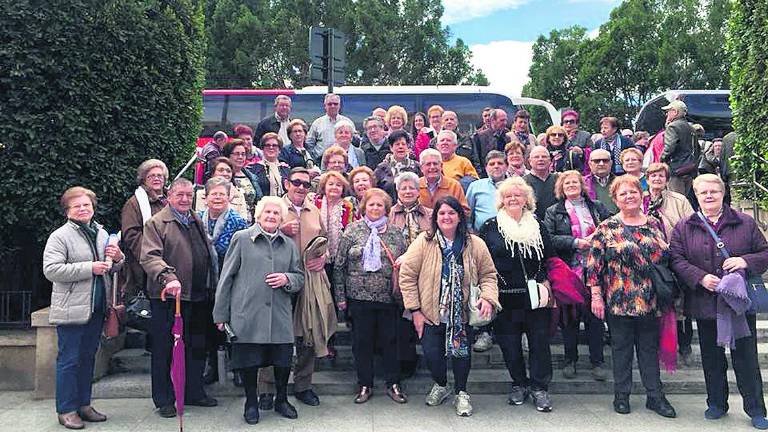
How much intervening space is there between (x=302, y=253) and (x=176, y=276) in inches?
40.0

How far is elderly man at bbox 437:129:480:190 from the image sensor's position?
685cm

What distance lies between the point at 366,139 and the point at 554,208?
3.22 meters

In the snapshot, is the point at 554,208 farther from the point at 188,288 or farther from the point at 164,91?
the point at 164,91

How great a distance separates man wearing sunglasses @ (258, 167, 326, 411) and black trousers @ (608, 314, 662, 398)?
2.51 m

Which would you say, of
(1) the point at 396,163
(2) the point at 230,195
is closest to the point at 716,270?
(1) the point at 396,163

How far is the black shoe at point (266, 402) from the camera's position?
525 centimetres

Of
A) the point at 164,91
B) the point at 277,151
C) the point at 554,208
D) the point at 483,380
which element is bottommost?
the point at 483,380

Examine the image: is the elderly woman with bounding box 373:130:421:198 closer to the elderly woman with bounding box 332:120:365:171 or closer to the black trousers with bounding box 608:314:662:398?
the elderly woman with bounding box 332:120:365:171

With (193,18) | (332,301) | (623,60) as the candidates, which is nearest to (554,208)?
(332,301)

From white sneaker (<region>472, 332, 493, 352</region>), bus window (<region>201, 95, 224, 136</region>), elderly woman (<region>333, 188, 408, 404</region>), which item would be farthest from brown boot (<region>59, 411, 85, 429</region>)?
bus window (<region>201, 95, 224, 136</region>)

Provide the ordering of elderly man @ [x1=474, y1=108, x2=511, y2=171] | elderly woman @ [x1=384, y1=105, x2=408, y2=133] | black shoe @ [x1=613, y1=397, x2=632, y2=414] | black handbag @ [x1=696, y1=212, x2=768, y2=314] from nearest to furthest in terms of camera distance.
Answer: black handbag @ [x1=696, y1=212, x2=768, y2=314], black shoe @ [x1=613, y1=397, x2=632, y2=414], elderly man @ [x1=474, y1=108, x2=511, y2=171], elderly woman @ [x1=384, y1=105, x2=408, y2=133]

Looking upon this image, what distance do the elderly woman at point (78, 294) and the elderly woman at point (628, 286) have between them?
393cm

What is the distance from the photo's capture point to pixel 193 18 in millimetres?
Result: 7797

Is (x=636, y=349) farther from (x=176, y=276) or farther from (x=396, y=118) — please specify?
(x=396, y=118)
